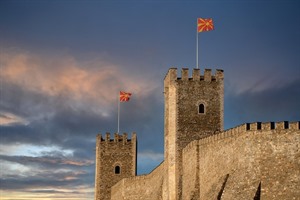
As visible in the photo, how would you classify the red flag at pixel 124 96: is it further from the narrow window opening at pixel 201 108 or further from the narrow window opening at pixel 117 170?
the narrow window opening at pixel 201 108

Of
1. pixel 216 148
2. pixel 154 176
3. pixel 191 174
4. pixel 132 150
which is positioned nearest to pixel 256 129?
pixel 216 148

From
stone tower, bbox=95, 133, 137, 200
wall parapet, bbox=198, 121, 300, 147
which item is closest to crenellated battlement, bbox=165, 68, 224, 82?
wall parapet, bbox=198, 121, 300, 147

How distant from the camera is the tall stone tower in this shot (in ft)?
153

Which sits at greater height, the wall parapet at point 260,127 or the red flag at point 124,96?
the red flag at point 124,96

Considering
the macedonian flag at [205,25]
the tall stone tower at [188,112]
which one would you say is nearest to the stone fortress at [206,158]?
the tall stone tower at [188,112]

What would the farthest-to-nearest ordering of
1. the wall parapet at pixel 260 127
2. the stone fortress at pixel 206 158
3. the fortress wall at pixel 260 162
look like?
the wall parapet at pixel 260 127 < the stone fortress at pixel 206 158 < the fortress wall at pixel 260 162

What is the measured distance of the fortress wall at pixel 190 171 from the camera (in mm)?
42844

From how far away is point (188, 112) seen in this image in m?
47.1

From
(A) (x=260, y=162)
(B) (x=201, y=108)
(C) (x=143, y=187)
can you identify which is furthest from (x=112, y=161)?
(A) (x=260, y=162)

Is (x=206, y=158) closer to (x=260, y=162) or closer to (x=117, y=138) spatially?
(x=260, y=162)

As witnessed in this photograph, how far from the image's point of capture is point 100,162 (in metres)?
68.4

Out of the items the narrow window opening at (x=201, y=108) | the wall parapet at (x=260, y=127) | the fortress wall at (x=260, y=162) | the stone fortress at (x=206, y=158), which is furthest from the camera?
the narrow window opening at (x=201, y=108)

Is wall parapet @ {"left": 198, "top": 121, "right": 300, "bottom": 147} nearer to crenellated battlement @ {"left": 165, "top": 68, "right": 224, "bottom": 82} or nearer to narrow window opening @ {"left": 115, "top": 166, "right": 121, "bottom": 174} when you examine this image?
crenellated battlement @ {"left": 165, "top": 68, "right": 224, "bottom": 82}

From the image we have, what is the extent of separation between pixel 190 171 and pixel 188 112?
15.7 feet
